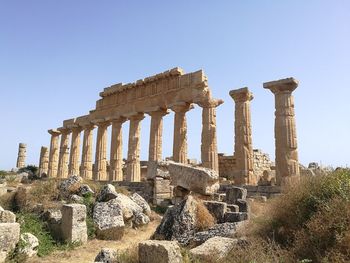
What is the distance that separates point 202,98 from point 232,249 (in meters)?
15.7

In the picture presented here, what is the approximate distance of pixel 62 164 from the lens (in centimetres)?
3428

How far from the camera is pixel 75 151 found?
3275 centimetres

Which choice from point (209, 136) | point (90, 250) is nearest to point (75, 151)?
point (209, 136)

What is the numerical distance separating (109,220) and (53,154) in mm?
29496

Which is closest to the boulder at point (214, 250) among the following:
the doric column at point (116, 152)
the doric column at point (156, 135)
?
the doric column at point (156, 135)

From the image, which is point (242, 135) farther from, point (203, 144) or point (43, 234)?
point (43, 234)

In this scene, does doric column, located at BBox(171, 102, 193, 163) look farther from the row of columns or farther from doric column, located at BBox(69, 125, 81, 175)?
doric column, located at BBox(69, 125, 81, 175)

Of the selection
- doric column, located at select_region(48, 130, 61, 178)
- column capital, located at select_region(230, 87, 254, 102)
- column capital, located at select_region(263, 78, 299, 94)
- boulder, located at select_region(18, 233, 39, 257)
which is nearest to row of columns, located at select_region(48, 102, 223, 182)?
doric column, located at select_region(48, 130, 61, 178)

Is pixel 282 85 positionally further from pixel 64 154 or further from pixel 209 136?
pixel 64 154

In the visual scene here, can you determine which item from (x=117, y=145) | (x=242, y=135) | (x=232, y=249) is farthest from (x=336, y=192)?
(x=117, y=145)

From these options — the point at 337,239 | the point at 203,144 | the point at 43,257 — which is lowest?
the point at 43,257

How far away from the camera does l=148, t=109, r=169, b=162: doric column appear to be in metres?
23.8

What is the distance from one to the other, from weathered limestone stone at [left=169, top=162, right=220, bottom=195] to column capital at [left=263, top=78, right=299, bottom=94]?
8.45 metres

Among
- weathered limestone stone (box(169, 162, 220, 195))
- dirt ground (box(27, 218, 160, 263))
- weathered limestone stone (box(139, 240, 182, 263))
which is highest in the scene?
weathered limestone stone (box(169, 162, 220, 195))
